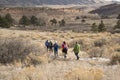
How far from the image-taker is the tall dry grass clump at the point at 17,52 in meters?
19.5

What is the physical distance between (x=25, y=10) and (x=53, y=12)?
42.2ft

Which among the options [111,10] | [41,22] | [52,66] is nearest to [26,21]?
[41,22]

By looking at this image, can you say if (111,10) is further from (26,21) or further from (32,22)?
(26,21)

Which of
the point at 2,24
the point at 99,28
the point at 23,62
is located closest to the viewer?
the point at 23,62

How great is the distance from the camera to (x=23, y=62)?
19297mm

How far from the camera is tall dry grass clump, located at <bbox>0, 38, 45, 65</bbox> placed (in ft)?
63.8

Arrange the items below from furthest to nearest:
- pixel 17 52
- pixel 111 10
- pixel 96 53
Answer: pixel 111 10 < pixel 96 53 < pixel 17 52

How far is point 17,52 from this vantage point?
20.5 metres

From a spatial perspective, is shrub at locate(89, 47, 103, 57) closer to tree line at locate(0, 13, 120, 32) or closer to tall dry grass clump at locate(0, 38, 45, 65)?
tall dry grass clump at locate(0, 38, 45, 65)

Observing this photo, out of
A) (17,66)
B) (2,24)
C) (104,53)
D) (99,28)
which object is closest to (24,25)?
(2,24)

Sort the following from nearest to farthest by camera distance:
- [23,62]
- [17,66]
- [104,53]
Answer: [17,66] → [23,62] → [104,53]

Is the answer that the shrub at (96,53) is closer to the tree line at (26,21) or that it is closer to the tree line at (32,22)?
the tree line at (32,22)

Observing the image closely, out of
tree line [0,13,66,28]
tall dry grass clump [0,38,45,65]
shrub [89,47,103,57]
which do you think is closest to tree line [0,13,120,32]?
tree line [0,13,66,28]

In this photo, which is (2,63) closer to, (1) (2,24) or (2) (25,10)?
(1) (2,24)
